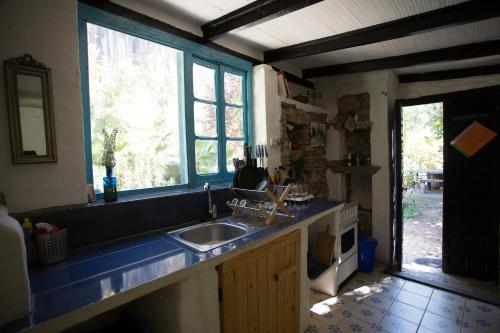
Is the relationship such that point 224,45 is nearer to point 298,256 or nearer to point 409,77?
point 298,256

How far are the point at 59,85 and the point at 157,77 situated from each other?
70 cm

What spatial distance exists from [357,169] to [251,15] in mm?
2306

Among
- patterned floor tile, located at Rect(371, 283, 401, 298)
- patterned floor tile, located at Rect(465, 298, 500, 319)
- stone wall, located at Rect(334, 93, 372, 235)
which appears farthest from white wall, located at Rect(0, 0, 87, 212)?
patterned floor tile, located at Rect(465, 298, 500, 319)

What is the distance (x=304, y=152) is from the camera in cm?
304

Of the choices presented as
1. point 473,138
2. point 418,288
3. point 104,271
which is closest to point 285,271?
point 104,271

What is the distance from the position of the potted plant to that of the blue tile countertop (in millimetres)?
279

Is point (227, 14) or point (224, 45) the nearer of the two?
point (227, 14)

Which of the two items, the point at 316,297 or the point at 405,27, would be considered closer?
the point at 405,27

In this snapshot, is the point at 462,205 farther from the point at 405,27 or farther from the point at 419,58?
the point at 405,27

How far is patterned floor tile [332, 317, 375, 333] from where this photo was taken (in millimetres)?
1934

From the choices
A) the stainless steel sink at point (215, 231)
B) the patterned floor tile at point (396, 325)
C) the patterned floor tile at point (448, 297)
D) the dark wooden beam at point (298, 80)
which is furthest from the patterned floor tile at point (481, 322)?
the dark wooden beam at point (298, 80)

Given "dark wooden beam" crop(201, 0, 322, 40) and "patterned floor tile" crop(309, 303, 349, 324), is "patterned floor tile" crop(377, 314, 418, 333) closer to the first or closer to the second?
"patterned floor tile" crop(309, 303, 349, 324)

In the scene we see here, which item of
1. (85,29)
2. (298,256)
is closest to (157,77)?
(85,29)

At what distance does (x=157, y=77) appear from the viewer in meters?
1.85
